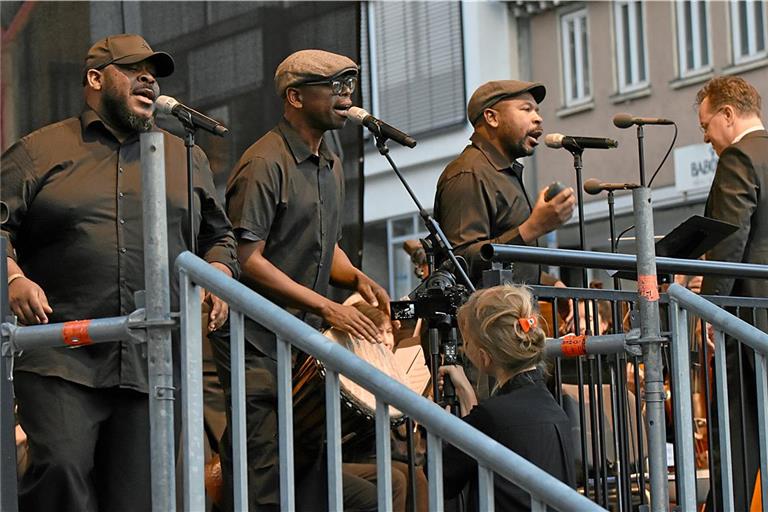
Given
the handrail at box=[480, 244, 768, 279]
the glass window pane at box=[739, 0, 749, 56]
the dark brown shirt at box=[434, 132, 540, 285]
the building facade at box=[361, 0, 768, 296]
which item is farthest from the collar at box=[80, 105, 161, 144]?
the glass window pane at box=[739, 0, 749, 56]

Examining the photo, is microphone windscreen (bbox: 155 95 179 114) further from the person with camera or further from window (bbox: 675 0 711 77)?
window (bbox: 675 0 711 77)

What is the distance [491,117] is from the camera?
7.44 metres

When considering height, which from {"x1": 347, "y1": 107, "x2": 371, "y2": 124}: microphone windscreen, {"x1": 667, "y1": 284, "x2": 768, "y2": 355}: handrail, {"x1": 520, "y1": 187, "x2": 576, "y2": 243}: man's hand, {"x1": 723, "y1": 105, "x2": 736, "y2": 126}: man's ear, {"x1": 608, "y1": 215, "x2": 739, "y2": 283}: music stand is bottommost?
{"x1": 667, "y1": 284, "x2": 768, "y2": 355}: handrail

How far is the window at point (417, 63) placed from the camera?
2875 centimetres

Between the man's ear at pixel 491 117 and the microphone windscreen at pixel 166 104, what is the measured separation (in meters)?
2.19

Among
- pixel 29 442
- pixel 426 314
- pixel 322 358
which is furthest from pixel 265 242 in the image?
pixel 322 358

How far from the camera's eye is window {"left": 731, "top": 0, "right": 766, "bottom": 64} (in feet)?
77.5

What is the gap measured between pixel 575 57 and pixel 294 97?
21.3 metres

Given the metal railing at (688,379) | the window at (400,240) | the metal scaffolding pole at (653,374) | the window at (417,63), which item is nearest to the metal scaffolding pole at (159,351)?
the metal scaffolding pole at (653,374)

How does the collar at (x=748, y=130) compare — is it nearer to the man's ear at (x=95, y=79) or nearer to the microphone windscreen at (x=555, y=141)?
the microphone windscreen at (x=555, y=141)

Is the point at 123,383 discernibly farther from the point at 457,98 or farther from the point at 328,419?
the point at 457,98

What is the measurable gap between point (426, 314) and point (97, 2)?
304 centimetres

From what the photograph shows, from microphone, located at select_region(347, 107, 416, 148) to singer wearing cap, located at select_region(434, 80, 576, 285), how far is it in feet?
1.97

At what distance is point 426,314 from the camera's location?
584 centimetres
